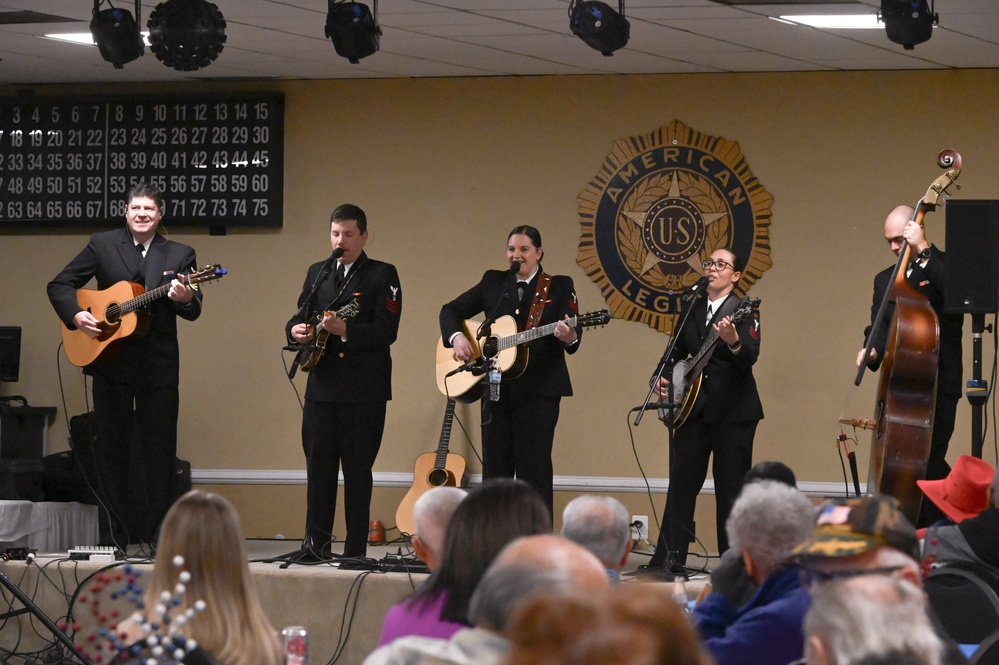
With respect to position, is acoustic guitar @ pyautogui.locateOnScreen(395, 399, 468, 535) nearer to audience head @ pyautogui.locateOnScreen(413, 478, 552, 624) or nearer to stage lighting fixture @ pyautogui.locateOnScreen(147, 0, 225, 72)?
stage lighting fixture @ pyautogui.locateOnScreen(147, 0, 225, 72)

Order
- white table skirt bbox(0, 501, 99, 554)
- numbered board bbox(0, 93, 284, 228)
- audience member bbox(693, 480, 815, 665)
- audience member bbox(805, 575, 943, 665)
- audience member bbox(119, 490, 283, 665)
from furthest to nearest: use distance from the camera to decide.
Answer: numbered board bbox(0, 93, 284, 228) < white table skirt bbox(0, 501, 99, 554) < audience member bbox(693, 480, 815, 665) < audience member bbox(119, 490, 283, 665) < audience member bbox(805, 575, 943, 665)

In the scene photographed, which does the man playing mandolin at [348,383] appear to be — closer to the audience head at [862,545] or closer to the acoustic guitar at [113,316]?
the acoustic guitar at [113,316]

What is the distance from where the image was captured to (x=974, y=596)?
9.76 feet

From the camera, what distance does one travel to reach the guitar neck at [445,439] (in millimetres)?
6996

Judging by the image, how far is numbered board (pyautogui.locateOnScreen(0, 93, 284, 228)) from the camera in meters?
7.41

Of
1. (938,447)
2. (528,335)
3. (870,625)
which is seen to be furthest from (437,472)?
(870,625)

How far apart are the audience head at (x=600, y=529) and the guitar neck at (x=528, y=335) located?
8.30 ft

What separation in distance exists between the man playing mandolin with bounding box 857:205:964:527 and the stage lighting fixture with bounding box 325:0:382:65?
7.76 feet

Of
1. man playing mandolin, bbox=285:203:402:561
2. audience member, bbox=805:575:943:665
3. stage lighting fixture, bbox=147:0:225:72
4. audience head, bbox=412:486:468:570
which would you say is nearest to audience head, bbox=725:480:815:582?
audience head, bbox=412:486:468:570

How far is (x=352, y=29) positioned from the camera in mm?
5559

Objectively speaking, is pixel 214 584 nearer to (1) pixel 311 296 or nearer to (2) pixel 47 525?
(1) pixel 311 296

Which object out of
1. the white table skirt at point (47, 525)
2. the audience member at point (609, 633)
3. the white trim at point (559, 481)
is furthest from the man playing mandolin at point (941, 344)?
the audience member at point (609, 633)

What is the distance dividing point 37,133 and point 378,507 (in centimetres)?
296

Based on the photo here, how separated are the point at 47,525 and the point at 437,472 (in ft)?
6.38
